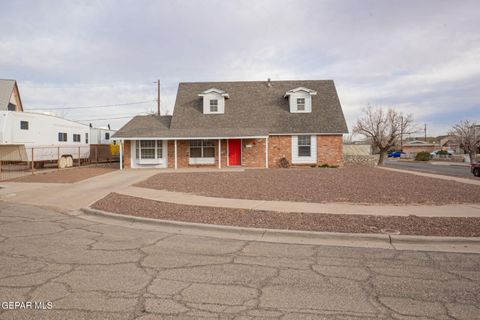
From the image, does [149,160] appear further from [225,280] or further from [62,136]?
[225,280]

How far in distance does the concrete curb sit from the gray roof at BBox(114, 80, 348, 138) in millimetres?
16603

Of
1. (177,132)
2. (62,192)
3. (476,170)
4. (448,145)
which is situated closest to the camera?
(62,192)

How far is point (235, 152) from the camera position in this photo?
26.0 meters

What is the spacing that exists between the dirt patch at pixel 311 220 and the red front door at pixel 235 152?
1569 cm

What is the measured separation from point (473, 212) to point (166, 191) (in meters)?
9.94

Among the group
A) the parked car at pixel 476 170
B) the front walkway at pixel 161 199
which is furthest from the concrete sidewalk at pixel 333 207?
the parked car at pixel 476 170

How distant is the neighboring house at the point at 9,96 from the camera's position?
36850 millimetres

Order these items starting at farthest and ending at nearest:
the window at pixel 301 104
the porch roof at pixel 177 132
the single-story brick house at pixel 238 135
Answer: the window at pixel 301 104 → the single-story brick house at pixel 238 135 → the porch roof at pixel 177 132

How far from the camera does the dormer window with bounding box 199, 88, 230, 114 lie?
2738 centimetres

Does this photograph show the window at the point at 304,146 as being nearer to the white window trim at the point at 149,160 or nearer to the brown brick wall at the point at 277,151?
the brown brick wall at the point at 277,151

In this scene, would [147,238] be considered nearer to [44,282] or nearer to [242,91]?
[44,282]

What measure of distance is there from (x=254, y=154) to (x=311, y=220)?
1736 cm

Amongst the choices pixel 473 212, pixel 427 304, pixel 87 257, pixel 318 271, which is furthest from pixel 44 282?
pixel 473 212

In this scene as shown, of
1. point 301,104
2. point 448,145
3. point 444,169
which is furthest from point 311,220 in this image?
point 448,145
